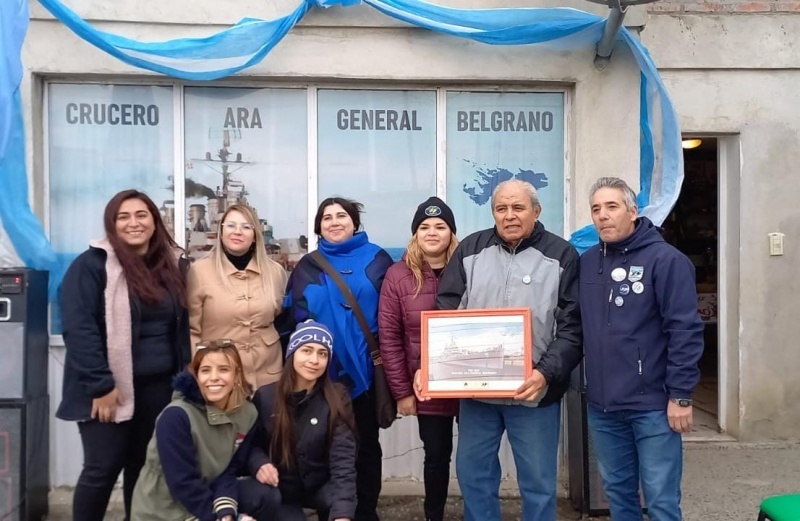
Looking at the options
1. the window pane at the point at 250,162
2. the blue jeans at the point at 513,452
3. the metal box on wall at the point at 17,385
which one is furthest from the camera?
the window pane at the point at 250,162

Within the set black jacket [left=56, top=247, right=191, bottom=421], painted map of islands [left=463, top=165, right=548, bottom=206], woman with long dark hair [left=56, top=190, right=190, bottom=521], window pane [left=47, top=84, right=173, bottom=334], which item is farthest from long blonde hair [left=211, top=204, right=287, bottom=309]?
painted map of islands [left=463, top=165, right=548, bottom=206]

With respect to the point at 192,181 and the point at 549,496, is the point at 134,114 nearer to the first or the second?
the point at 192,181

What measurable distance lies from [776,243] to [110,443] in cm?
535

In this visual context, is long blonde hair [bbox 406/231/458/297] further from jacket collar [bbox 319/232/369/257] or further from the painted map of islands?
the painted map of islands

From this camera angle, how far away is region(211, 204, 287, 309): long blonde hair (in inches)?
142

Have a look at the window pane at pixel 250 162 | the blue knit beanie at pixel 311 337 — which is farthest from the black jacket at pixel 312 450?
the window pane at pixel 250 162

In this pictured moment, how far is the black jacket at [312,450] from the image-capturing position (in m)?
3.35

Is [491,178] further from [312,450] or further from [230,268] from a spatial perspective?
[312,450]

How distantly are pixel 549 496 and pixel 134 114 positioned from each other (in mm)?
3598

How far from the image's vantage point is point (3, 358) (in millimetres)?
3955

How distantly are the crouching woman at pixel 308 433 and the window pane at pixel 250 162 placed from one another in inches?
63.3

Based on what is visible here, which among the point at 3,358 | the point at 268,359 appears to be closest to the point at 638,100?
the point at 268,359

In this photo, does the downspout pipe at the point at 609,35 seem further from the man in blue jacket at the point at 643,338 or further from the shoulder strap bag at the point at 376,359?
the shoulder strap bag at the point at 376,359

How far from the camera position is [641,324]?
10.2 feet
